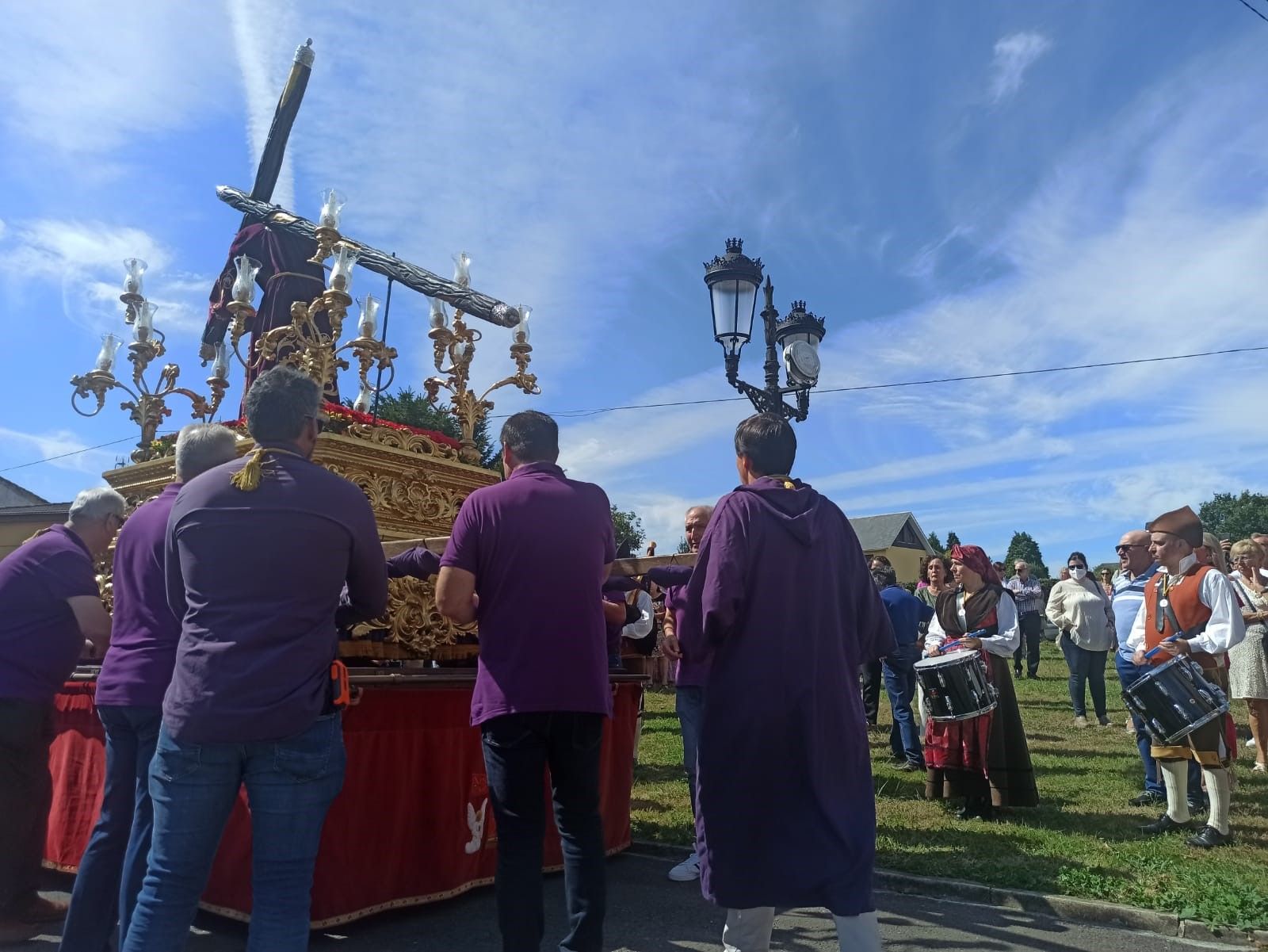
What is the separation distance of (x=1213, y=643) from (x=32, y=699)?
5992 mm

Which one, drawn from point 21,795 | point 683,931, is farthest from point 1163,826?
point 21,795

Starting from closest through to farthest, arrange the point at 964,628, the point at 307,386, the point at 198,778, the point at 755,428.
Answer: the point at 198,778 → the point at 307,386 → the point at 755,428 → the point at 964,628

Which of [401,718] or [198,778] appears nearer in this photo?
[198,778]

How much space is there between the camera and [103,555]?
524cm

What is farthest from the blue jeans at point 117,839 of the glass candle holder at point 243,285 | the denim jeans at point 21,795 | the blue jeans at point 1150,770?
the blue jeans at point 1150,770

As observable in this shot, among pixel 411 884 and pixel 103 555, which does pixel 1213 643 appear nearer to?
pixel 411 884

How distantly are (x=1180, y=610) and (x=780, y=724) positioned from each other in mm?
4019

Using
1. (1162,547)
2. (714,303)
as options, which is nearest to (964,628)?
(1162,547)

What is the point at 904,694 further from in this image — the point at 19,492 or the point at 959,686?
the point at 19,492

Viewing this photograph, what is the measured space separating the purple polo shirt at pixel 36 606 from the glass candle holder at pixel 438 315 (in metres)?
2.27

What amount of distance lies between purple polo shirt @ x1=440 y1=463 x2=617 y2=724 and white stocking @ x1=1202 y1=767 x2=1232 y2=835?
4.04 meters

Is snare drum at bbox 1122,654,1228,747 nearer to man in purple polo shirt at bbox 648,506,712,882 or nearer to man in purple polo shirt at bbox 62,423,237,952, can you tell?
man in purple polo shirt at bbox 648,506,712,882

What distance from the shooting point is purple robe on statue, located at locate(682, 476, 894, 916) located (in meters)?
2.62

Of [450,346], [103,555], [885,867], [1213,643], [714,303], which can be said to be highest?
[714,303]
